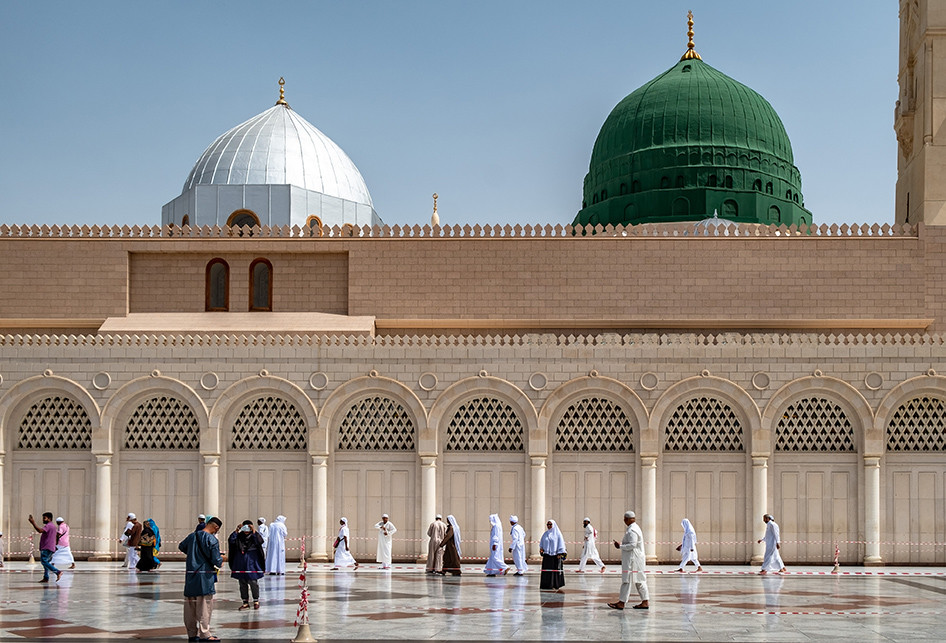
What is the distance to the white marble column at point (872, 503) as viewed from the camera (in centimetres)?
2247

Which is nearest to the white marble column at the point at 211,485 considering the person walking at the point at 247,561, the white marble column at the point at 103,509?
the white marble column at the point at 103,509

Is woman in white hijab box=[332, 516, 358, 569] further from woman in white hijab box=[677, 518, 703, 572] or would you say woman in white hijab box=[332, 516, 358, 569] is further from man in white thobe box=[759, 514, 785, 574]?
man in white thobe box=[759, 514, 785, 574]

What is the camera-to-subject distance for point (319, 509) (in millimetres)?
22891

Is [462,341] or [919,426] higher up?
[462,341]

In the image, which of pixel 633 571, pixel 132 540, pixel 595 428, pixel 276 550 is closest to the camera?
pixel 633 571

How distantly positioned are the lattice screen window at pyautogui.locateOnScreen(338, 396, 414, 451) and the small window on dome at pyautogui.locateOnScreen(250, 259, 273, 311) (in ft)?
13.9

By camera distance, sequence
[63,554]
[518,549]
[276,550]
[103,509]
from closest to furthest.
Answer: [276,550]
[518,549]
[63,554]
[103,509]

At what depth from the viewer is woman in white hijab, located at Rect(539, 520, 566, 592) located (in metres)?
18.1

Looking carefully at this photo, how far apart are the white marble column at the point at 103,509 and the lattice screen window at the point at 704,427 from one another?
9997mm

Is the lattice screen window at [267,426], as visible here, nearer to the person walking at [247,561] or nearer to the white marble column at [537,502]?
the white marble column at [537,502]

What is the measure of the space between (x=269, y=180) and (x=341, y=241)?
323 inches

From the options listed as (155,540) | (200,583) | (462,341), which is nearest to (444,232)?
(462,341)

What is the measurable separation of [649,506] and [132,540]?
8930mm

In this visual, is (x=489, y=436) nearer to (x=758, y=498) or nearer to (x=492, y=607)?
Answer: (x=758, y=498)
